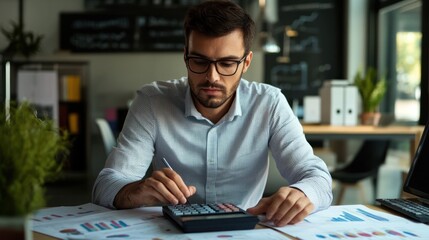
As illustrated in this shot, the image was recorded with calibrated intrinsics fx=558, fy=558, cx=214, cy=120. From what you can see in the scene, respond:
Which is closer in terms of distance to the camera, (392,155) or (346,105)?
(346,105)

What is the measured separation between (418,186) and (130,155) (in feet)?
2.61

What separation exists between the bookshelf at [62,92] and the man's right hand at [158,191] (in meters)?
4.50

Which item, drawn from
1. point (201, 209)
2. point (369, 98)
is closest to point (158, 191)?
point (201, 209)

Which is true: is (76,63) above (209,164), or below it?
above

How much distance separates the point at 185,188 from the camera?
126 centimetres

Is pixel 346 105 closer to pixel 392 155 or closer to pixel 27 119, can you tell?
pixel 392 155

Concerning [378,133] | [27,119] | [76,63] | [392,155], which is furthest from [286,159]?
[76,63]

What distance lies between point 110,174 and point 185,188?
33 centimetres

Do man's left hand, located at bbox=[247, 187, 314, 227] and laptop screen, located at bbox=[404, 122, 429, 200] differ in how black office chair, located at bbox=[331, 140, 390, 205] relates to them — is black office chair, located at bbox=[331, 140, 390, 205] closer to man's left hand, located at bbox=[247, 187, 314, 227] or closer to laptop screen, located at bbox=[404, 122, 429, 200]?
laptop screen, located at bbox=[404, 122, 429, 200]

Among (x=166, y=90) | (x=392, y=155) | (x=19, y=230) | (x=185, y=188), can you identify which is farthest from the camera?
(x=392, y=155)

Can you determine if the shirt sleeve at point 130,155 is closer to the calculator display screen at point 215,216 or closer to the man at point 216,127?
the man at point 216,127

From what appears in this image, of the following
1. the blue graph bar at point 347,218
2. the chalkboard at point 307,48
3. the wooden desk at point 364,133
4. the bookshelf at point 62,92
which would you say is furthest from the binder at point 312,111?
the blue graph bar at point 347,218

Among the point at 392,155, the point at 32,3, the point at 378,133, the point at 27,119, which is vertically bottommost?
the point at 392,155

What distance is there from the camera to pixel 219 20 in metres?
1.60
